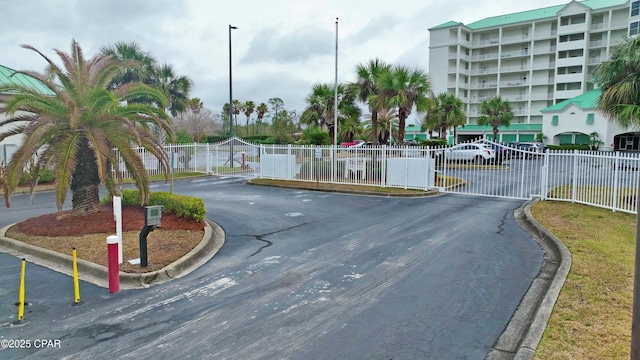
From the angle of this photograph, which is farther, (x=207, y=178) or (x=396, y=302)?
(x=207, y=178)

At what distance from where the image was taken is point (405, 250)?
8164 mm

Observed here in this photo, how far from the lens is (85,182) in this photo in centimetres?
992

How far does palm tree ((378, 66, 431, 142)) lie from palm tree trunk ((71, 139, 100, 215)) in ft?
47.5

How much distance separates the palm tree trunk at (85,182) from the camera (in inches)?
388

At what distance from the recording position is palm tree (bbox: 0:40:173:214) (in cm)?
856

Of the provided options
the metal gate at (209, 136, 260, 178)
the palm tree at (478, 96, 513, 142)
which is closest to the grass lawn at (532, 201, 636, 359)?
the metal gate at (209, 136, 260, 178)

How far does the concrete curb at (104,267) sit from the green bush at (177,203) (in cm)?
65

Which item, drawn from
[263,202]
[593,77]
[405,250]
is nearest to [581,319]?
[405,250]

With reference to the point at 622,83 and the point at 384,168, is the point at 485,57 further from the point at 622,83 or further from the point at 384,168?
the point at 622,83

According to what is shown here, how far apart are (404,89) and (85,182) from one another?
15.7m

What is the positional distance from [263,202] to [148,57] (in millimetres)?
15947

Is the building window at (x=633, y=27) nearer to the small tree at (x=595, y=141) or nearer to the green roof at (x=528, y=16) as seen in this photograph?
the green roof at (x=528, y=16)

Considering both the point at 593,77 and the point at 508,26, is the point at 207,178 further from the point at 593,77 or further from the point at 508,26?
the point at 508,26

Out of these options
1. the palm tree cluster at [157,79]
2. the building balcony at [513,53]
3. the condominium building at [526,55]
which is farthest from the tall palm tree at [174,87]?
the building balcony at [513,53]
